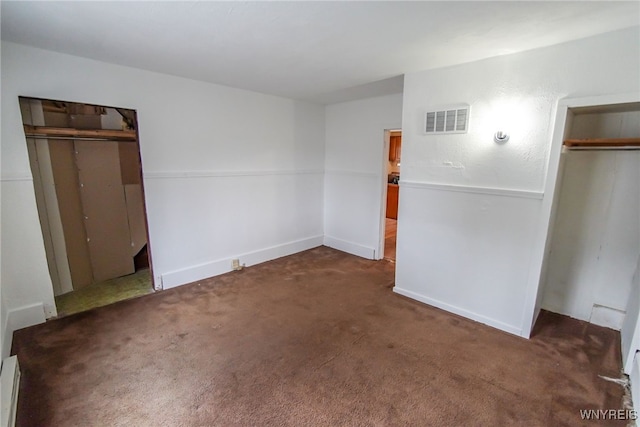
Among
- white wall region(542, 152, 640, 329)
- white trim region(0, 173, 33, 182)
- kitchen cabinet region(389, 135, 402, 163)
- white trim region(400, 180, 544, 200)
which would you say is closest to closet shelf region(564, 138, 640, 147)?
white wall region(542, 152, 640, 329)

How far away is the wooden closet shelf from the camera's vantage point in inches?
111

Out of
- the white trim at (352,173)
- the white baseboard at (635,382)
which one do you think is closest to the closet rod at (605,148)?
the white baseboard at (635,382)

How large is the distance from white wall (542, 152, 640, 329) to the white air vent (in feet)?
3.14

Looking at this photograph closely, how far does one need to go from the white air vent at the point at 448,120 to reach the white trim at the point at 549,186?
65 centimetres

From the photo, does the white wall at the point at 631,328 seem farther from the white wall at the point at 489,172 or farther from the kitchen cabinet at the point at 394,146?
the kitchen cabinet at the point at 394,146

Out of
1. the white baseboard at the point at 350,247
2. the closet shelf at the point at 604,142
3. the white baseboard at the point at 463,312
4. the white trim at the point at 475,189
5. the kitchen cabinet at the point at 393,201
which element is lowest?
the white baseboard at the point at 463,312

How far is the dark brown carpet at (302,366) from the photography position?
1.76 metres

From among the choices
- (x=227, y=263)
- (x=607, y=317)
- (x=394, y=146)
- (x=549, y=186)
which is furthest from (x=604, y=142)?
(x=394, y=146)

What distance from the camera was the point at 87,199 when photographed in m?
3.37

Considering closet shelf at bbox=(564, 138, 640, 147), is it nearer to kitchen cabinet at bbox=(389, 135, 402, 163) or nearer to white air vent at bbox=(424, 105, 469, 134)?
white air vent at bbox=(424, 105, 469, 134)

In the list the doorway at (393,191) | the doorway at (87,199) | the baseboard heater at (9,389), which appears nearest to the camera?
the baseboard heater at (9,389)

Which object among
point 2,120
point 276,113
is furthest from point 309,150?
point 2,120

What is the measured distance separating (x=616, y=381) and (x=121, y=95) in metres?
4.74

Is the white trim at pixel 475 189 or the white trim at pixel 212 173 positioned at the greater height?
the white trim at pixel 212 173
